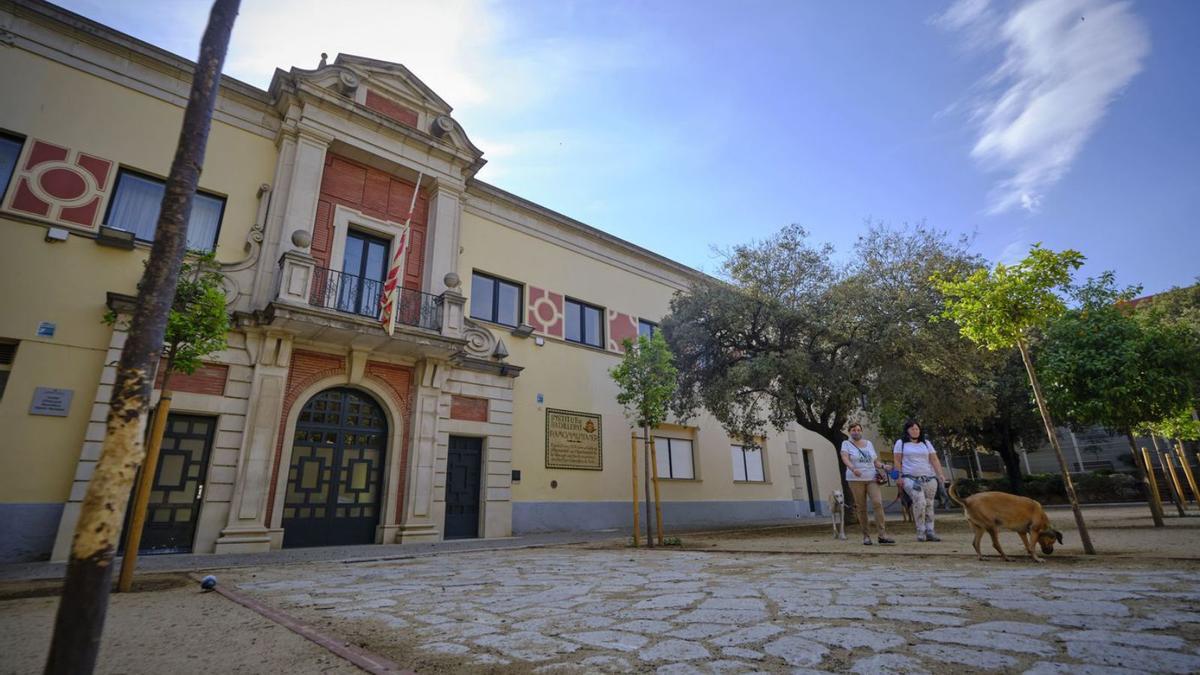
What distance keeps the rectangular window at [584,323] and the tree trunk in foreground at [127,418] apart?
14.2m

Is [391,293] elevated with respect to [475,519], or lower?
elevated

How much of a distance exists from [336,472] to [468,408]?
131 inches

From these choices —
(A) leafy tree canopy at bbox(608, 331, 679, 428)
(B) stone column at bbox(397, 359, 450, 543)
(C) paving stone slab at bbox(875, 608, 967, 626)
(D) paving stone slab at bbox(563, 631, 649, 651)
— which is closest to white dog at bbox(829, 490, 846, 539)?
(A) leafy tree canopy at bbox(608, 331, 679, 428)

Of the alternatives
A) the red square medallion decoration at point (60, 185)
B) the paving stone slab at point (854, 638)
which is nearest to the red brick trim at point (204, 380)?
the red square medallion decoration at point (60, 185)

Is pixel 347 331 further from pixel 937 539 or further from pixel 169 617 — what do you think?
pixel 937 539

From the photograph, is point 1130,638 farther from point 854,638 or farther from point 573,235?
point 573,235

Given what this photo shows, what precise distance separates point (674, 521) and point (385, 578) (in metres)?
12.3

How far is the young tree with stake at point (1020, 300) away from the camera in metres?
6.85

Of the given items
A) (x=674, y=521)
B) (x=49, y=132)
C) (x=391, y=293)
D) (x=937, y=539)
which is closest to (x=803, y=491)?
(x=674, y=521)

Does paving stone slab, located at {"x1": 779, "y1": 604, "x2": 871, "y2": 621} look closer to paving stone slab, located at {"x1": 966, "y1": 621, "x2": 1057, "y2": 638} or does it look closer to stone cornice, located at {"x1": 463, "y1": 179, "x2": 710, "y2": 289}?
paving stone slab, located at {"x1": 966, "y1": 621, "x2": 1057, "y2": 638}

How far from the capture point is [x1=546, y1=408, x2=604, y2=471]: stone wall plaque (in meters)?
15.2

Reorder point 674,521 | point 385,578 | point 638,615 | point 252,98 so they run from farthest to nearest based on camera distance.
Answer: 1. point 674,521
2. point 252,98
3. point 385,578
4. point 638,615

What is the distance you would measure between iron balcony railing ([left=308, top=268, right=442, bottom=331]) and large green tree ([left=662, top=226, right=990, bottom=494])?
7.05m

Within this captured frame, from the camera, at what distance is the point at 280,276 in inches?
439
